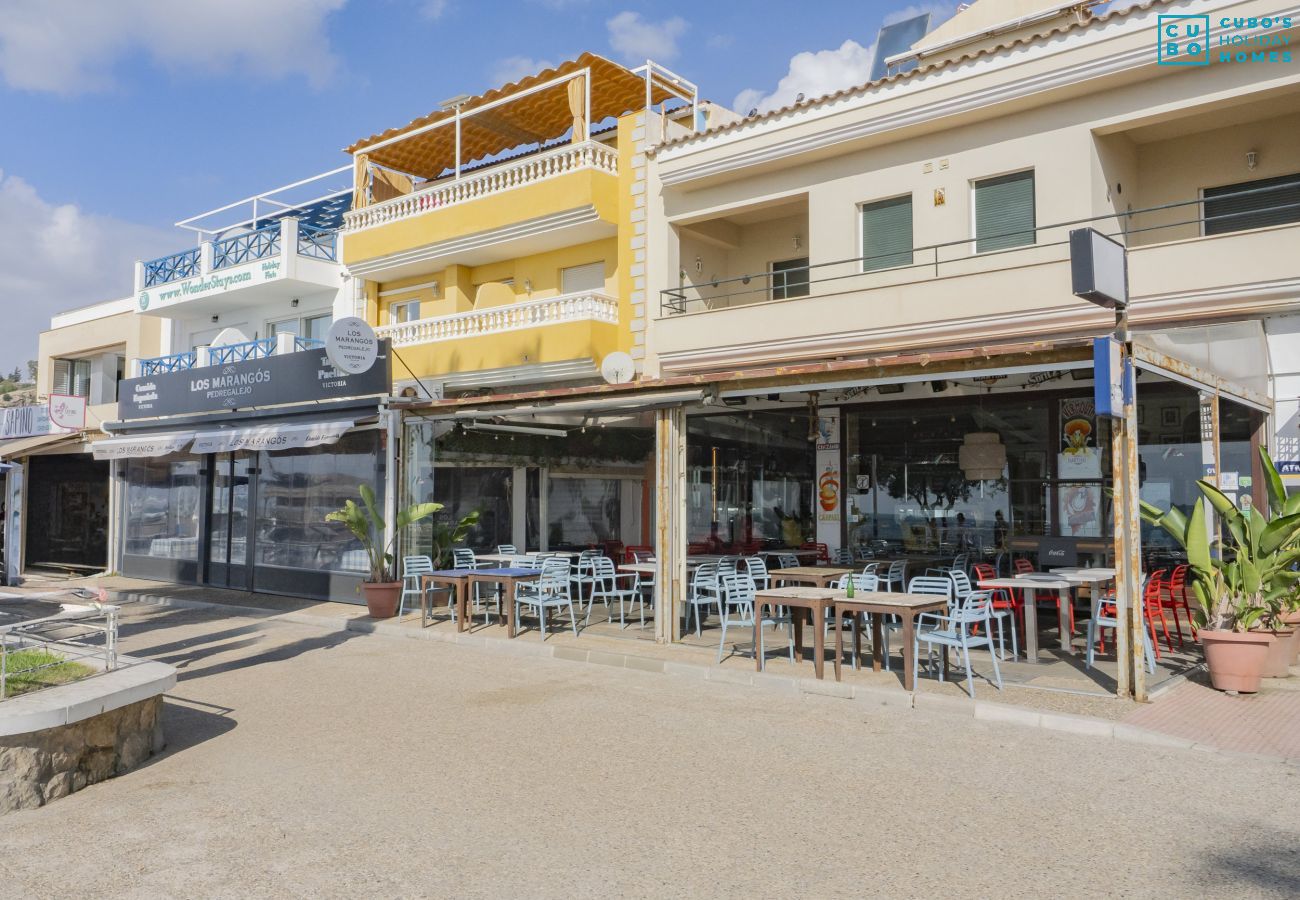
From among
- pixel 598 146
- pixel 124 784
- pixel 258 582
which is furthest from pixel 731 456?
pixel 124 784

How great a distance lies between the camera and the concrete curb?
7.29m

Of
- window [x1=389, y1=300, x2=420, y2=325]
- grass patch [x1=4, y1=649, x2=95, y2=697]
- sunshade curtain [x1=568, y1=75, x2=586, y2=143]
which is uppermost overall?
sunshade curtain [x1=568, y1=75, x2=586, y2=143]

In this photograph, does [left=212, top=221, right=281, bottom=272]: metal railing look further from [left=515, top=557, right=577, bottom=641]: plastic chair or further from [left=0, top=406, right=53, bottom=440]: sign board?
[left=515, top=557, right=577, bottom=641]: plastic chair

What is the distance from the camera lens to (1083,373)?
42.6 ft

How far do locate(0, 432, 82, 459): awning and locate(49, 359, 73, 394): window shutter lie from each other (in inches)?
175

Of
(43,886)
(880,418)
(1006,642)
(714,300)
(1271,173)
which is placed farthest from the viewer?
(714,300)

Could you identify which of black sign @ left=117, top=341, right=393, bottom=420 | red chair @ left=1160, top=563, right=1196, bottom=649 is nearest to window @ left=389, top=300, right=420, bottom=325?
black sign @ left=117, top=341, right=393, bottom=420

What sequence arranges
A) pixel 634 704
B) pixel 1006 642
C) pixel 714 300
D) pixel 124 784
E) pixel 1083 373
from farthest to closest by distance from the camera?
pixel 714 300 < pixel 1083 373 < pixel 1006 642 < pixel 634 704 < pixel 124 784

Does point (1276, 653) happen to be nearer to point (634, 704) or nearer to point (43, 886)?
point (634, 704)

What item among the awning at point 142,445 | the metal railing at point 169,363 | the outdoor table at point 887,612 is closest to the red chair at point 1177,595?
the outdoor table at point 887,612

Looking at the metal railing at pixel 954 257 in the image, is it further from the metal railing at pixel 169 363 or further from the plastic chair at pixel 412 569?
the metal railing at pixel 169 363

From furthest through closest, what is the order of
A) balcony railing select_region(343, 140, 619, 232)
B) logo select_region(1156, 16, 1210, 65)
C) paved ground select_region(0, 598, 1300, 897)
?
1. balcony railing select_region(343, 140, 619, 232)
2. logo select_region(1156, 16, 1210, 65)
3. paved ground select_region(0, 598, 1300, 897)

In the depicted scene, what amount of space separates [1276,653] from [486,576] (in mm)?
8414

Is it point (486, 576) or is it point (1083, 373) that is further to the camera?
point (1083, 373)
